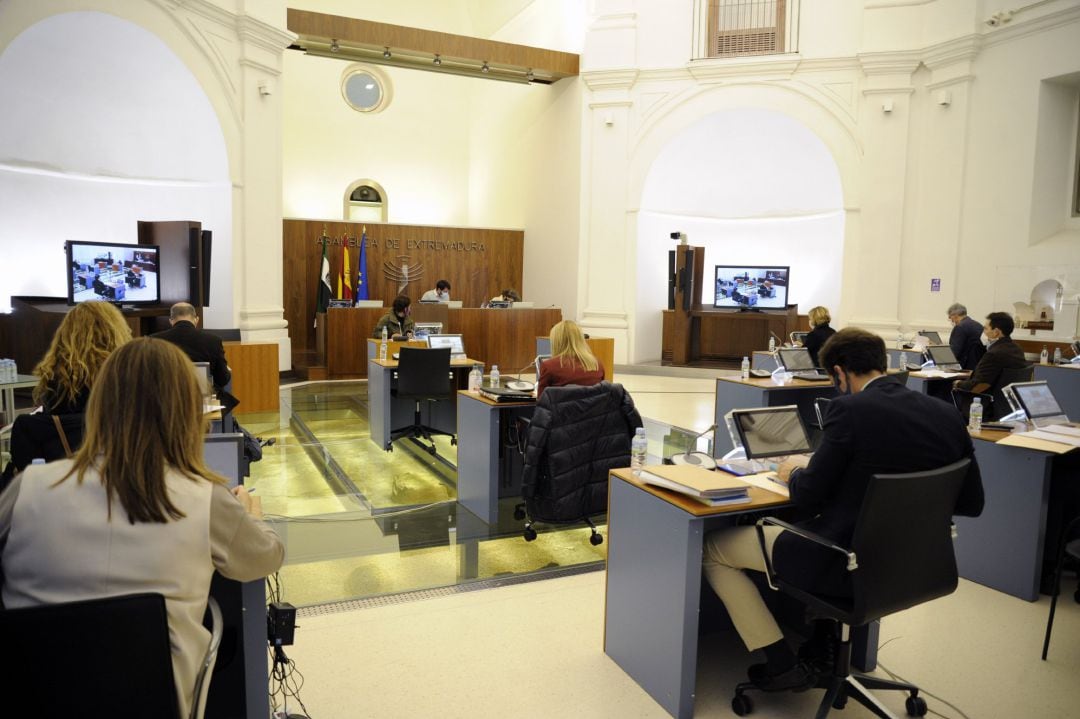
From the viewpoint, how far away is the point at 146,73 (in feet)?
28.0

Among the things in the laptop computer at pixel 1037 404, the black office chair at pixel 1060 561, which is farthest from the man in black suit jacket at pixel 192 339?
the laptop computer at pixel 1037 404

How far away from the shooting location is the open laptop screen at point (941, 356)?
764cm

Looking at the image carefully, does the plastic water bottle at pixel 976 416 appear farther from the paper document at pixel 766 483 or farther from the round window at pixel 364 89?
the round window at pixel 364 89

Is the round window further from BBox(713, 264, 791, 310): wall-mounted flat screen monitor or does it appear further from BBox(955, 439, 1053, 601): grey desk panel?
BBox(955, 439, 1053, 601): grey desk panel

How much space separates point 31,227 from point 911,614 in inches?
354

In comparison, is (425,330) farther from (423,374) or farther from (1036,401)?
(1036,401)

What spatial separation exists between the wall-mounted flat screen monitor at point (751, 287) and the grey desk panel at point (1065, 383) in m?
5.44

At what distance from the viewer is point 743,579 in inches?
105

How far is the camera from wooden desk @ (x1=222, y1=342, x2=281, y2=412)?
26.9ft

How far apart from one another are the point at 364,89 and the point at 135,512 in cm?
1471

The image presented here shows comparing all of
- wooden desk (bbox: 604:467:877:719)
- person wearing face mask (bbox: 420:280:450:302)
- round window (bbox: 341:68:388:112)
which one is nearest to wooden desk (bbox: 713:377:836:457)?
wooden desk (bbox: 604:467:877:719)

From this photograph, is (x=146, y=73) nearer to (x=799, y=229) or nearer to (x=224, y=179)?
(x=224, y=179)

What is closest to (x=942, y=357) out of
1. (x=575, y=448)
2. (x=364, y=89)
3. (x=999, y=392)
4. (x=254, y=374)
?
(x=999, y=392)

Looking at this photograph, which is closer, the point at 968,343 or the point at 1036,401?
the point at 1036,401
